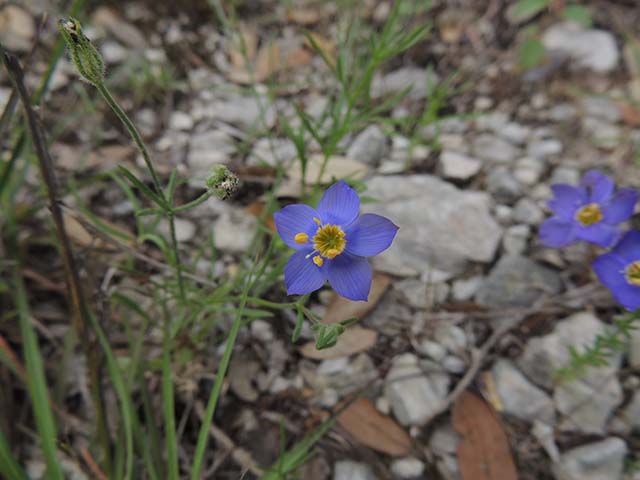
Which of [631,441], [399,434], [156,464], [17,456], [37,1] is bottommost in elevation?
[631,441]

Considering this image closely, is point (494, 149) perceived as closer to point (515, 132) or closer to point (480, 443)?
point (515, 132)

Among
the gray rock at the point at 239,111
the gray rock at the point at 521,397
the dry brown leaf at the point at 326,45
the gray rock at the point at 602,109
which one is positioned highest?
the dry brown leaf at the point at 326,45

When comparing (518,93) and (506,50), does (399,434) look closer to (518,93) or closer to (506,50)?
(518,93)

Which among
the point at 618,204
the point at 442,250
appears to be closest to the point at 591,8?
the point at 618,204

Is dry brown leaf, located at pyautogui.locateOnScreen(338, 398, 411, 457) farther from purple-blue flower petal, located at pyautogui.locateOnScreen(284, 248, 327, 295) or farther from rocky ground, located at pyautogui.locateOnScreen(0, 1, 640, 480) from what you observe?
purple-blue flower petal, located at pyautogui.locateOnScreen(284, 248, 327, 295)

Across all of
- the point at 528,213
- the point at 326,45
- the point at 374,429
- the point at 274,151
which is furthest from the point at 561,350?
the point at 326,45

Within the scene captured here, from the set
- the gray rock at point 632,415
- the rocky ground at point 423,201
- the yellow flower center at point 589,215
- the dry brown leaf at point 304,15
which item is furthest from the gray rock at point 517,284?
the dry brown leaf at point 304,15

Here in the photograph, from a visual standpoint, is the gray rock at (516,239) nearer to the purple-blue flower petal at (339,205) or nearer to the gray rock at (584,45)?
the purple-blue flower petal at (339,205)
